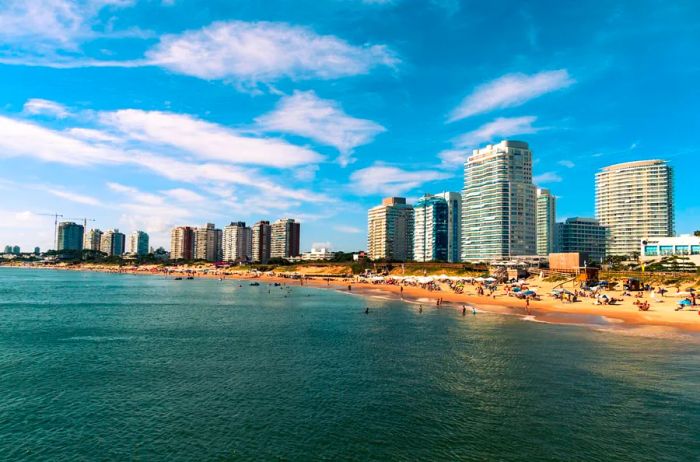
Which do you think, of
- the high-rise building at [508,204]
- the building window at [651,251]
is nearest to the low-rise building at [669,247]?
the building window at [651,251]

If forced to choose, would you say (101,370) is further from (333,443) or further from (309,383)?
(333,443)

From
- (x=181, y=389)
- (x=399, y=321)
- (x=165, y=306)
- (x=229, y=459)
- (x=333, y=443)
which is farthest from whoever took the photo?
(x=165, y=306)

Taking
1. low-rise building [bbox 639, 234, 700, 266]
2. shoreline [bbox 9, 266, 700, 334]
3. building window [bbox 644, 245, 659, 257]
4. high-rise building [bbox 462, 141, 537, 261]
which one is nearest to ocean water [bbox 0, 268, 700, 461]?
shoreline [bbox 9, 266, 700, 334]

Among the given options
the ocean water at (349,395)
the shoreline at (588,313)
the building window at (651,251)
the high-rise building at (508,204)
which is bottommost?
the ocean water at (349,395)

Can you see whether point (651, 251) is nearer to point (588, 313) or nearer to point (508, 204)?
point (508, 204)

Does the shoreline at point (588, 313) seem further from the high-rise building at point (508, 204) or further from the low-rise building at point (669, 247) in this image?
the low-rise building at point (669, 247)

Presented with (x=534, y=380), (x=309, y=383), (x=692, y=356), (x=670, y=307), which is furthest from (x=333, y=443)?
(x=670, y=307)

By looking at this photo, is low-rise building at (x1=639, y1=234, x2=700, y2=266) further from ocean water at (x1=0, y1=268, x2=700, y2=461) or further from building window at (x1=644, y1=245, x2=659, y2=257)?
ocean water at (x1=0, y1=268, x2=700, y2=461)

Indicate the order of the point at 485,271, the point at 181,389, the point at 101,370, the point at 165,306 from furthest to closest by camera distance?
the point at 485,271 → the point at 165,306 → the point at 101,370 → the point at 181,389
